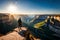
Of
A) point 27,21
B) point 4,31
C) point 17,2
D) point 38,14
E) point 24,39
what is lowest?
point 24,39

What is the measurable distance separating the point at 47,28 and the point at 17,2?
2.32 ft

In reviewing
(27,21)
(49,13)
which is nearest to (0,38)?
(27,21)

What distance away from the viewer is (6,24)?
2.05m

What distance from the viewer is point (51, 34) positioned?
1.98 m

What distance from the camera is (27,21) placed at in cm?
203

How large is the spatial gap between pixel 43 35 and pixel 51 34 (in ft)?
0.46

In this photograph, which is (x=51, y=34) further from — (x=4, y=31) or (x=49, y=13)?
(x=4, y=31)

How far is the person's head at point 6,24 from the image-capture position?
80.2 inches

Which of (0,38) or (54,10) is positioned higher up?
(54,10)

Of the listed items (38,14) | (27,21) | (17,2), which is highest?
(17,2)

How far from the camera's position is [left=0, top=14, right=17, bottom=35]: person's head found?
2.04 metres

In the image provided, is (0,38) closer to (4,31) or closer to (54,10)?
(4,31)

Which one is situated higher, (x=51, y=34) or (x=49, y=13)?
(x=49, y=13)

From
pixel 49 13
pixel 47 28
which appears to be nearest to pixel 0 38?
pixel 47 28
